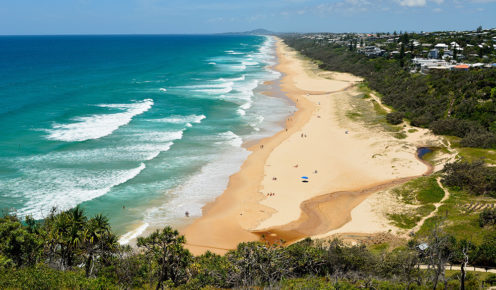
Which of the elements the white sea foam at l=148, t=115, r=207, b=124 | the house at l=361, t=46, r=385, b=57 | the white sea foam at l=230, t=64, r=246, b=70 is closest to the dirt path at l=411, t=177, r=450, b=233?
the white sea foam at l=148, t=115, r=207, b=124

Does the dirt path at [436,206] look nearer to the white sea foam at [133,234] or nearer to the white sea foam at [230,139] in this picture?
the white sea foam at [133,234]

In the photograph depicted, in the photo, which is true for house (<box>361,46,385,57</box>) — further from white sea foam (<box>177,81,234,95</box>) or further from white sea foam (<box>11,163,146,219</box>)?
white sea foam (<box>11,163,146,219</box>)

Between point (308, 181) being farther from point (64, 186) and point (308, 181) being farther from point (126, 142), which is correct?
point (126, 142)

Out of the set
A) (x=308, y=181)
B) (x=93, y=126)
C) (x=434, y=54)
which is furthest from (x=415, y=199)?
(x=434, y=54)

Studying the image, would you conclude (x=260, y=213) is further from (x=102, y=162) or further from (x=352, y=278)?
(x=102, y=162)

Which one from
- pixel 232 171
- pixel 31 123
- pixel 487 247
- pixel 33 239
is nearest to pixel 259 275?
pixel 33 239
